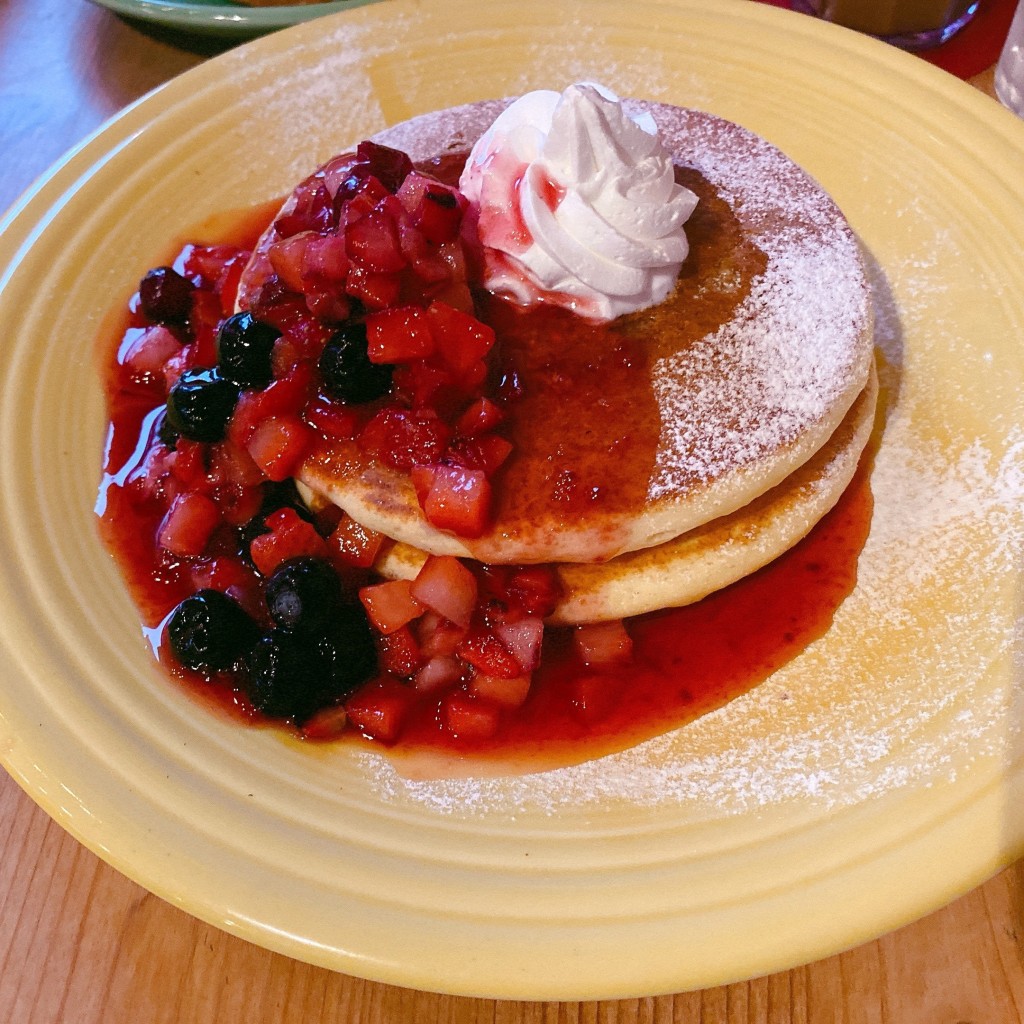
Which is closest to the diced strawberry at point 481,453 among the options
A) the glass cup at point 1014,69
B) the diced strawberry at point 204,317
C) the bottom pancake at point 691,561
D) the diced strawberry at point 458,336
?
the diced strawberry at point 458,336

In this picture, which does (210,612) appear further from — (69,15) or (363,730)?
(69,15)

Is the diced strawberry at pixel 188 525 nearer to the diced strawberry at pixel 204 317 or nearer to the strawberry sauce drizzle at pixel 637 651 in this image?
the strawberry sauce drizzle at pixel 637 651

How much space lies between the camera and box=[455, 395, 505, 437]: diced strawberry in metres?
1.44

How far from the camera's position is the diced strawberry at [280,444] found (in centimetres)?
152

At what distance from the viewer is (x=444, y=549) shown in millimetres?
1480

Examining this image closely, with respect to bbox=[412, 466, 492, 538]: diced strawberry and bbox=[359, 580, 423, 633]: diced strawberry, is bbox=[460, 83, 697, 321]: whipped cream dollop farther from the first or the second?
bbox=[359, 580, 423, 633]: diced strawberry

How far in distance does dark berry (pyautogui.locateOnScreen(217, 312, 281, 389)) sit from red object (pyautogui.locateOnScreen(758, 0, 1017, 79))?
2171mm

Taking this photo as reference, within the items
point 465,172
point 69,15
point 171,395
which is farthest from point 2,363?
point 69,15

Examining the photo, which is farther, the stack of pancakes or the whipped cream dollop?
the whipped cream dollop

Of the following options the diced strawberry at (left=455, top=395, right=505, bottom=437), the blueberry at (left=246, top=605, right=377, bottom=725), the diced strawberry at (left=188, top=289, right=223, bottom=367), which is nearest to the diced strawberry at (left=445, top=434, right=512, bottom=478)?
the diced strawberry at (left=455, top=395, right=505, bottom=437)

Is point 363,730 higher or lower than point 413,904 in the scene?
lower

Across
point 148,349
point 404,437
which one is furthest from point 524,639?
point 148,349

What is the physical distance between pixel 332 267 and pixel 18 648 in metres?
0.77

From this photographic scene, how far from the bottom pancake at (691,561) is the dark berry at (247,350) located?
38 centimetres
